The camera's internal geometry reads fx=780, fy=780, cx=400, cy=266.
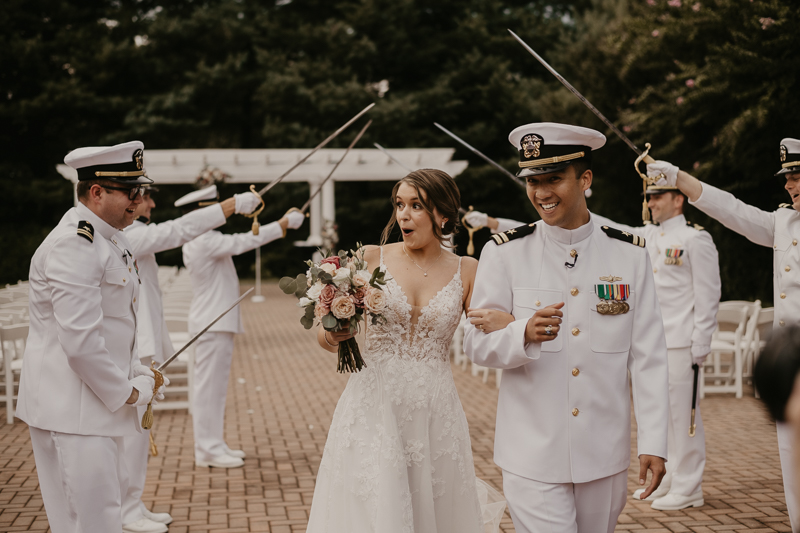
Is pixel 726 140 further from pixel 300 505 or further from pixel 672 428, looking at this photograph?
pixel 300 505

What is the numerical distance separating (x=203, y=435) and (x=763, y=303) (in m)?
10.9

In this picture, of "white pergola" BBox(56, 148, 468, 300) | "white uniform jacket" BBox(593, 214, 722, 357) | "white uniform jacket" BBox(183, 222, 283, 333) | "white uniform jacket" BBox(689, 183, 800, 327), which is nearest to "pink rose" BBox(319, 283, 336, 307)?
"white uniform jacket" BBox(689, 183, 800, 327)

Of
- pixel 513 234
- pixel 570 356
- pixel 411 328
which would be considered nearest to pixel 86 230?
pixel 411 328

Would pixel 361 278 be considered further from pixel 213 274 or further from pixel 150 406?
pixel 213 274

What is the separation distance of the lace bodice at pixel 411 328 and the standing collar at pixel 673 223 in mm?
3071

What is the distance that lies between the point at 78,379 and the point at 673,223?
4.63m

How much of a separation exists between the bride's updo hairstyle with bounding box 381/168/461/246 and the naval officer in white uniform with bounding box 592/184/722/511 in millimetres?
2542

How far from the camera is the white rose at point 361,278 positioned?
3.48 m

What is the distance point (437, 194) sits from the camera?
3.83 meters

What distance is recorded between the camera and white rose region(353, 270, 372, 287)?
348 centimetres

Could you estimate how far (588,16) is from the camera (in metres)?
22.4

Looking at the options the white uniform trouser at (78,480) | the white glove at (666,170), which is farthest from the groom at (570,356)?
the white uniform trouser at (78,480)

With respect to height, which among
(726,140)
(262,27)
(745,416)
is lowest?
(745,416)

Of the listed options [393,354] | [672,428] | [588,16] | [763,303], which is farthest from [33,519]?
[588,16]
